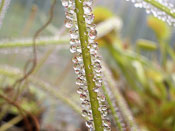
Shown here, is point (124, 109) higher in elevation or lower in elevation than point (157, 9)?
lower

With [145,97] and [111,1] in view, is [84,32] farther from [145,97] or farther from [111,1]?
[111,1]

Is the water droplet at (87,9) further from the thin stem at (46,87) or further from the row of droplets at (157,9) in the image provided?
the thin stem at (46,87)

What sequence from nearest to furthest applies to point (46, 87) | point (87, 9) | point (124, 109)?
point (87, 9) < point (124, 109) < point (46, 87)

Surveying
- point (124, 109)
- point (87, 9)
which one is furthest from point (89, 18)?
point (124, 109)

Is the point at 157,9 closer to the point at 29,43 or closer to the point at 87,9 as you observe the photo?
the point at 87,9

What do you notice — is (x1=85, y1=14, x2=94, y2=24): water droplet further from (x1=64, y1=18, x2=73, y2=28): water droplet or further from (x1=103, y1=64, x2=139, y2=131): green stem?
(x1=103, y1=64, x2=139, y2=131): green stem

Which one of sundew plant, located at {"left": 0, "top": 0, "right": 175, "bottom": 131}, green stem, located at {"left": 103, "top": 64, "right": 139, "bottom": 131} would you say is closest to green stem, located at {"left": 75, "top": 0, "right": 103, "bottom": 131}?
sundew plant, located at {"left": 0, "top": 0, "right": 175, "bottom": 131}

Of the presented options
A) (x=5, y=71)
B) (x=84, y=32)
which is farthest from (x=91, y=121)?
(x=5, y=71)

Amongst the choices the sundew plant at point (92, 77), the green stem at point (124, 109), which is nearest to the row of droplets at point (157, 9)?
the sundew plant at point (92, 77)
